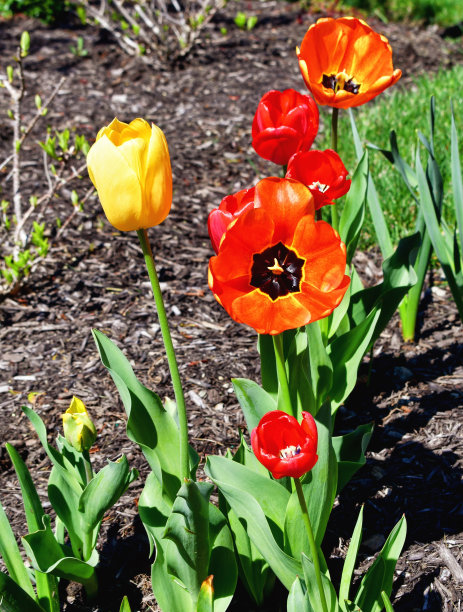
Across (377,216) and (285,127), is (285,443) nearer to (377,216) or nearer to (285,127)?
(285,127)

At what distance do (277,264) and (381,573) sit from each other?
769 millimetres

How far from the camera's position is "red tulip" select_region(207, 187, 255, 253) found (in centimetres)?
128

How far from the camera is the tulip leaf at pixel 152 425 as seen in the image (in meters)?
1.57

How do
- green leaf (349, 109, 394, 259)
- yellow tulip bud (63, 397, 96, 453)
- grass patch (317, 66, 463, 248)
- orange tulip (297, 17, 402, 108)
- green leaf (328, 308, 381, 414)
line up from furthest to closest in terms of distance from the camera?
grass patch (317, 66, 463, 248) < green leaf (349, 109, 394, 259) < green leaf (328, 308, 381, 414) < orange tulip (297, 17, 402, 108) < yellow tulip bud (63, 397, 96, 453)

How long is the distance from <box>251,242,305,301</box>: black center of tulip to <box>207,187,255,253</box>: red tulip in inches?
3.3

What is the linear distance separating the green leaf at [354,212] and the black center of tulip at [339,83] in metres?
0.31

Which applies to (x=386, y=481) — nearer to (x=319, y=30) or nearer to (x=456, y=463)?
(x=456, y=463)

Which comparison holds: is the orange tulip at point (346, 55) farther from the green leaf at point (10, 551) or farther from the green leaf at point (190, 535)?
the green leaf at point (10, 551)

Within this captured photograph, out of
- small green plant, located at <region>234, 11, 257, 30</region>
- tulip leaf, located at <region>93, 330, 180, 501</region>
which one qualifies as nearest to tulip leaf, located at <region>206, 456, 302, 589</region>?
tulip leaf, located at <region>93, 330, 180, 501</region>

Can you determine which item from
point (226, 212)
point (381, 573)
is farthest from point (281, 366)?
point (381, 573)

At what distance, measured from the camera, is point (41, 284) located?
10.6 ft

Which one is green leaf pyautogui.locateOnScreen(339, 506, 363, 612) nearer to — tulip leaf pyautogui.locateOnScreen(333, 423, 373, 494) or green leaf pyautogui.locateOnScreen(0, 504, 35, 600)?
tulip leaf pyautogui.locateOnScreen(333, 423, 373, 494)

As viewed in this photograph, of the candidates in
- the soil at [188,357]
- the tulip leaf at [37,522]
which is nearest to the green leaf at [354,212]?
the soil at [188,357]

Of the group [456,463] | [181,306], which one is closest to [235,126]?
[181,306]
